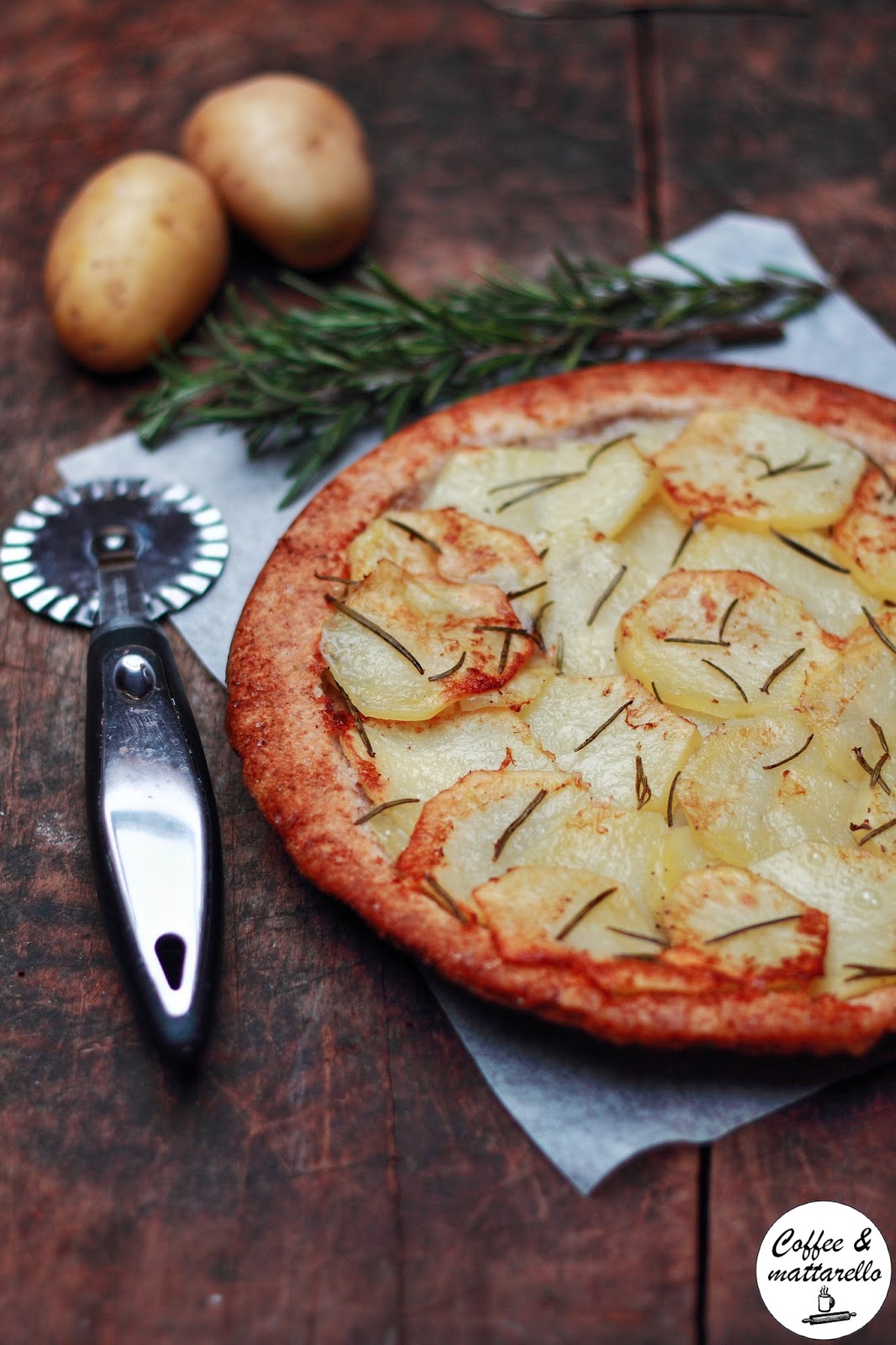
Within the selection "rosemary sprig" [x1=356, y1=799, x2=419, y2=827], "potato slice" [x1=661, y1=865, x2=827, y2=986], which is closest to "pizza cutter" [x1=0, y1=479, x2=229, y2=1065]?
"rosemary sprig" [x1=356, y1=799, x2=419, y2=827]

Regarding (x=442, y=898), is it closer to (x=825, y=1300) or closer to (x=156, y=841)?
(x=156, y=841)

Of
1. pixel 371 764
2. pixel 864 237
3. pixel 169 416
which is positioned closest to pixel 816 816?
pixel 371 764

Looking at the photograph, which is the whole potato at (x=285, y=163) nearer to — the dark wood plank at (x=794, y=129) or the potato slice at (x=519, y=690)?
the dark wood plank at (x=794, y=129)

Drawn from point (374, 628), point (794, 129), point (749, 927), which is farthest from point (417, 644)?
point (794, 129)

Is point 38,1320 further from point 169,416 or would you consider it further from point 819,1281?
point 169,416

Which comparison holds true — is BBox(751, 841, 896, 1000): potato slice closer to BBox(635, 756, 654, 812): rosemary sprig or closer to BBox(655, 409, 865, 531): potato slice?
BBox(635, 756, 654, 812): rosemary sprig

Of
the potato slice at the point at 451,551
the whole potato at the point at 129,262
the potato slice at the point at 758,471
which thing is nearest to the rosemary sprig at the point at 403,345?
the whole potato at the point at 129,262
